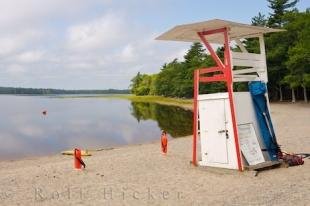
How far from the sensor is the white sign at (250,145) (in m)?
14.6

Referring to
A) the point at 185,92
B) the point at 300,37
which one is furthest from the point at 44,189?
the point at 185,92

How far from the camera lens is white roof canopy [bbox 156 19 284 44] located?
14328mm

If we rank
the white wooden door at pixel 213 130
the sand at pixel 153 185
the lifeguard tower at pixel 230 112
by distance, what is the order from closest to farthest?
the sand at pixel 153 185
the lifeguard tower at pixel 230 112
the white wooden door at pixel 213 130

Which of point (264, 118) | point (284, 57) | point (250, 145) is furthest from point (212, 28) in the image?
point (284, 57)

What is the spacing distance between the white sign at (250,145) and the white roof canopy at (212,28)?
10.8ft

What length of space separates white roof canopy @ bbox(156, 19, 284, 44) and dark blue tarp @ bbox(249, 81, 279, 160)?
186 cm

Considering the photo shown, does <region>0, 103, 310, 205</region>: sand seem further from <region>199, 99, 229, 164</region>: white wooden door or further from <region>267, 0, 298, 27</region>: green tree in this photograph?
<region>267, 0, 298, 27</region>: green tree

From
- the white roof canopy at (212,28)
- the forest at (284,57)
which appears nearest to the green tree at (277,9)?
the forest at (284,57)

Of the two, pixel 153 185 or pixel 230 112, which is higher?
pixel 230 112

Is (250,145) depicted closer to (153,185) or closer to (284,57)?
(153,185)

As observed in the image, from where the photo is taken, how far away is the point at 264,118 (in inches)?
609

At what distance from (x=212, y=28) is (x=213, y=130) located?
346 centimetres

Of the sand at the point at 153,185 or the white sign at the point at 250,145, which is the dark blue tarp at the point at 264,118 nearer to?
the white sign at the point at 250,145

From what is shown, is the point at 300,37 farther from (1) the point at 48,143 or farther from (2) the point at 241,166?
(2) the point at 241,166
